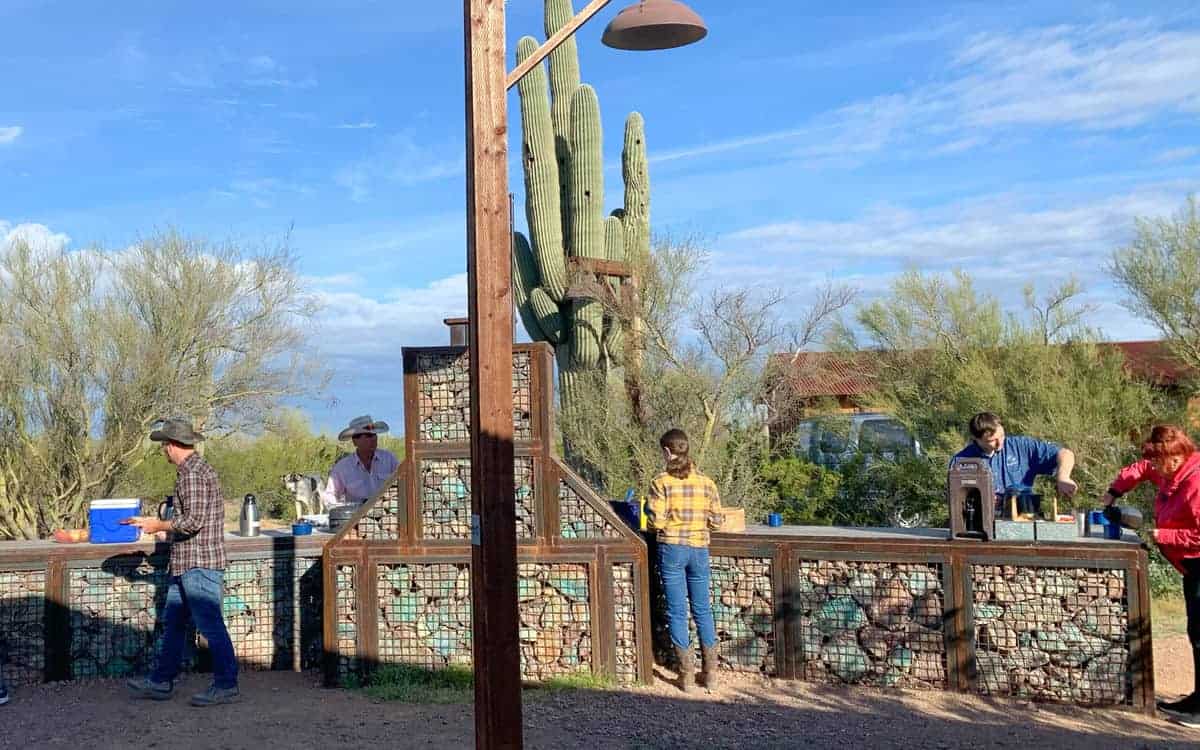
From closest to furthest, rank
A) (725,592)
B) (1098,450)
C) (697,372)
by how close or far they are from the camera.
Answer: (725,592), (1098,450), (697,372)

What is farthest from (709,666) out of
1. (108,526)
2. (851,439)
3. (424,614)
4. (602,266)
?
(602,266)

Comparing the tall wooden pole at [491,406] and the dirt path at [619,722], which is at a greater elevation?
the tall wooden pole at [491,406]

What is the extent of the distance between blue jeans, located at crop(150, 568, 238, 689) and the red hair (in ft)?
17.7

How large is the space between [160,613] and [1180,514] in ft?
20.4

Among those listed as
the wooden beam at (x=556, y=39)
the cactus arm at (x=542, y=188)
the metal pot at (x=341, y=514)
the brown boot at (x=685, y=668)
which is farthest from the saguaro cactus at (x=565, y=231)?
the wooden beam at (x=556, y=39)

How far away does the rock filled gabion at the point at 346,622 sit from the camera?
706 centimetres

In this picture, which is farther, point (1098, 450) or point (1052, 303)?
point (1052, 303)

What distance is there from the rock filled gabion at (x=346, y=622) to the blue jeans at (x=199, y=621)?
0.70 meters

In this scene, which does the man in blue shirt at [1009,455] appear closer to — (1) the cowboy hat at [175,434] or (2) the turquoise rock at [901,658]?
(2) the turquoise rock at [901,658]

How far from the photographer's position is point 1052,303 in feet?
46.3

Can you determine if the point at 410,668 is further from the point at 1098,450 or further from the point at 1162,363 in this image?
the point at 1162,363

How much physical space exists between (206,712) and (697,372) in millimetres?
11414

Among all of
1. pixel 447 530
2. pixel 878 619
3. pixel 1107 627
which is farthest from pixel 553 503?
pixel 1107 627

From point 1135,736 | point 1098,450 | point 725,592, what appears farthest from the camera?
point 1098,450
